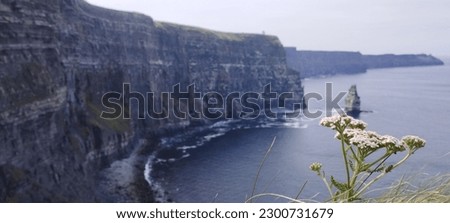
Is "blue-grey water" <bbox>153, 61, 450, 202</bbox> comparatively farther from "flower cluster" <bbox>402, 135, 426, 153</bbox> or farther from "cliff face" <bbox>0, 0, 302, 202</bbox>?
"flower cluster" <bbox>402, 135, 426, 153</bbox>

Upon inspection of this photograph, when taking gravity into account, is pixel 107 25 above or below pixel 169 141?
above

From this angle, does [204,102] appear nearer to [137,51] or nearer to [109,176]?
[137,51]

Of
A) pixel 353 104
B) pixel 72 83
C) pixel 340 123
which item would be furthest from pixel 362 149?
pixel 353 104

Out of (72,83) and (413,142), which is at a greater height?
(413,142)

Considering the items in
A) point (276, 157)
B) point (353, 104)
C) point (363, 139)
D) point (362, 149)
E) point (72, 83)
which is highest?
point (363, 139)

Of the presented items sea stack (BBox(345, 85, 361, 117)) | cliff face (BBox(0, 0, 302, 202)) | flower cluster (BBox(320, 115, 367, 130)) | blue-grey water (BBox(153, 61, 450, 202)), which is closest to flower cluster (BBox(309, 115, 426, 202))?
flower cluster (BBox(320, 115, 367, 130))

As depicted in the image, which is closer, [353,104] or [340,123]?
[340,123]

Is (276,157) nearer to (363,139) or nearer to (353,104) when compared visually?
(353,104)
